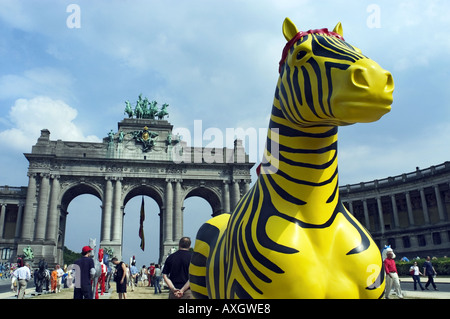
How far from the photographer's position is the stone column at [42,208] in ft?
154

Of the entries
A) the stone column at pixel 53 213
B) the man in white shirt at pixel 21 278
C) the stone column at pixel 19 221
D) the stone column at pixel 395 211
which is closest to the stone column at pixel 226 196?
the stone column at pixel 53 213

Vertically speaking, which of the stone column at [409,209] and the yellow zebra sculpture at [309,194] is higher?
the stone column at [409,209]

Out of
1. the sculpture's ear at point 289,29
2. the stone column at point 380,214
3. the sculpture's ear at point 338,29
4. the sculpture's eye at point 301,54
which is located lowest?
the sculpture's eye at point 301,54

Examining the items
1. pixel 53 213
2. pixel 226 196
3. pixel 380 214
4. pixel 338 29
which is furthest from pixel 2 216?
pixel 338 29

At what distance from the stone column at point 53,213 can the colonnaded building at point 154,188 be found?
119mm

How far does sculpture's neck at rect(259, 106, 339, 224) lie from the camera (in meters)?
3.24

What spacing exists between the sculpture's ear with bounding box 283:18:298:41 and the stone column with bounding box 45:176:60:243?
50360 millimetres

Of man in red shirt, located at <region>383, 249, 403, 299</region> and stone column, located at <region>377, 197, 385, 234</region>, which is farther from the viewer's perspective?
stone column, located at <region>377, 197, 385, 234</region>

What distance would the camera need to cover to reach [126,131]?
53562 mm

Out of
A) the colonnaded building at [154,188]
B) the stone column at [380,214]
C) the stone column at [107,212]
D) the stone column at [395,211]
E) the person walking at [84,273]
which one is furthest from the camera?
the stone column at [380,214]

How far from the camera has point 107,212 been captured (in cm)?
4916

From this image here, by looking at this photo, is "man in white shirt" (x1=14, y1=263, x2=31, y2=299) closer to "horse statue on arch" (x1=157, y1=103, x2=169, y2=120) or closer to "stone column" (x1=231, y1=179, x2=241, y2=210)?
"stone column" (x1=231, y1=179, x2=241, y2=210)

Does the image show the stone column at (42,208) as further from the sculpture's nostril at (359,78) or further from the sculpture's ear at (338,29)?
the sculpture's nostril at (359,78)

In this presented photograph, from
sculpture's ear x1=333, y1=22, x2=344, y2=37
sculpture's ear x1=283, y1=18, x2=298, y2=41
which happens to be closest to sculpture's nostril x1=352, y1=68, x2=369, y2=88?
sculpture's ear x1=283, y1=18, x2=298, y2=41
